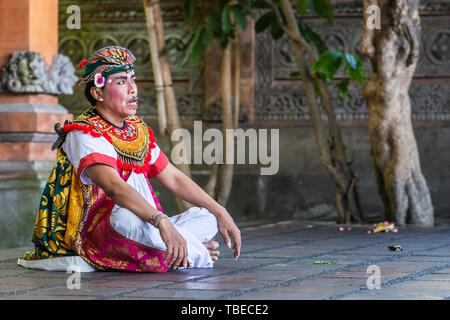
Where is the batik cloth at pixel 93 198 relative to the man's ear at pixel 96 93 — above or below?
below

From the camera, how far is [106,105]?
15.5 ft

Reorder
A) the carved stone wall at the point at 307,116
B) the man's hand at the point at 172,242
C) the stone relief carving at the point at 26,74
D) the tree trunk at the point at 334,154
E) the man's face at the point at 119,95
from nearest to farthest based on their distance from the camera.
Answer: the man's hand at the point at 172,242
the man's face at the point at 119,95
the stone relief carving at the point at 26,74
the tree trunk at the point at 334,154
the carved stone wall at the point at 307,116

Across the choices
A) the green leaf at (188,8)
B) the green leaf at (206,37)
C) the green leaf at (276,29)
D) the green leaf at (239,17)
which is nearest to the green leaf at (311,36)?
the green leaf at (276,29)

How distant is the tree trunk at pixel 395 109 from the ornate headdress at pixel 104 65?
3.41 meters

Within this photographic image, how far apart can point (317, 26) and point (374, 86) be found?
1.81 meters

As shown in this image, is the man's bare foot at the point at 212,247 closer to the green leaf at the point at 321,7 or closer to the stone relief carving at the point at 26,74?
the stone relief carving at the point at 26,74

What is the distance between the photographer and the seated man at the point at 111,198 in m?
4.49

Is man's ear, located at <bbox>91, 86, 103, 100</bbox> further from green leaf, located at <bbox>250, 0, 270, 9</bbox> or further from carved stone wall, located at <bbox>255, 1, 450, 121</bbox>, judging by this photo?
carved stone wall, located at <bbox>255, 1, 450, 121</bbox>

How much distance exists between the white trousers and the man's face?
0.56 metres

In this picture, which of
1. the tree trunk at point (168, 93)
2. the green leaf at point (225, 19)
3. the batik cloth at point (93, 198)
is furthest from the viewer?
the tree trunk at point (168, 93)

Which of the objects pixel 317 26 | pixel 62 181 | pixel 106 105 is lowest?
pixel 62 181
